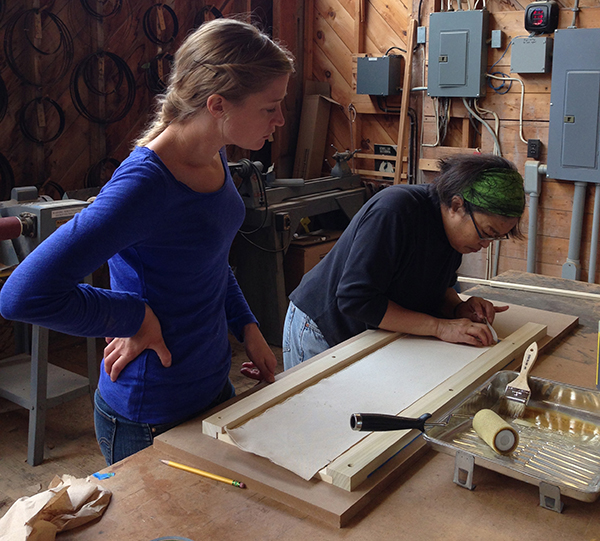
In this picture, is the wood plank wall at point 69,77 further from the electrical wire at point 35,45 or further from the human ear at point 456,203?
the human ear at point 456,203

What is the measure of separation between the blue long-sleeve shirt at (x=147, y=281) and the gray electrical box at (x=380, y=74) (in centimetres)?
329

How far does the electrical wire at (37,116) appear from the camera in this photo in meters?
3.70

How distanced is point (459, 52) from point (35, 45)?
254 cm

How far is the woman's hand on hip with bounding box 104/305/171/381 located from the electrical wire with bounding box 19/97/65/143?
2.86m

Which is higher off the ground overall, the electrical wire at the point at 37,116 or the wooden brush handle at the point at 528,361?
the electrical wire at the point at 37,116

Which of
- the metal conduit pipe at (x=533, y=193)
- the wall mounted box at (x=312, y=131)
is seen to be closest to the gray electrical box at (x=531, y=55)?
the metal conduit pipe at (x=533, y=193)

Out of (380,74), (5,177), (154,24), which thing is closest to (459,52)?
(380,74)

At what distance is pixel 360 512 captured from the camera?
1.03 m

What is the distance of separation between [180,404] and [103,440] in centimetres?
21

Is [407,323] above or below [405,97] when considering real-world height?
below

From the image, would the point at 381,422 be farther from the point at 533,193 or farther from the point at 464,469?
the point at 533,193

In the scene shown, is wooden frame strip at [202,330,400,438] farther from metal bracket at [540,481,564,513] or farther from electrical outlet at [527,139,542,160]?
electrical outlet at [527,139,542,160]

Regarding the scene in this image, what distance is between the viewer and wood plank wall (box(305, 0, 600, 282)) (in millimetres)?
3830

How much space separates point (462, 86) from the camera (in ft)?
13.1
